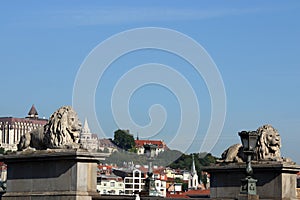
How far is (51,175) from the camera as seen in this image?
3075 cm

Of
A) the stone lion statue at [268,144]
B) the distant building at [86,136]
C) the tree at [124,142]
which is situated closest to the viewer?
the stone lion statue at [268,144]

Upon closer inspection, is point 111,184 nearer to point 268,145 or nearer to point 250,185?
point 268,145

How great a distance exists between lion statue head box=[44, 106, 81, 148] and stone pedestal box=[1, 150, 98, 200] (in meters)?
0.46

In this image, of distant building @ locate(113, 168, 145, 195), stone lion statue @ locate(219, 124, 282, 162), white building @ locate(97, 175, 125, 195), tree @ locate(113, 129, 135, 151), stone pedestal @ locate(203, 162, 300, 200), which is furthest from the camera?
tree @ locate(113, 129, 135, 151)

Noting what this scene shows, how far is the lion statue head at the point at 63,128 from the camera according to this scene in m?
30.8

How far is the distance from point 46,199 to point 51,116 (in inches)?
108

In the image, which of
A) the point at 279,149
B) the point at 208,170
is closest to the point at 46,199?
the point at 208,170

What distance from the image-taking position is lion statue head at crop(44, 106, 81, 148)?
101 ft

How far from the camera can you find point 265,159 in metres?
32.1

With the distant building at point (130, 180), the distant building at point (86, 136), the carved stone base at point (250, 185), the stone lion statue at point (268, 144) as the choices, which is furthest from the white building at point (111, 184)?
the carved stone base at point (250, 185)

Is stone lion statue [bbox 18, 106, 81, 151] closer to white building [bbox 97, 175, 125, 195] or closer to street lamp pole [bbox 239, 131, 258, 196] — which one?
street lamp pole [bbox 239, 131, 258, 196]

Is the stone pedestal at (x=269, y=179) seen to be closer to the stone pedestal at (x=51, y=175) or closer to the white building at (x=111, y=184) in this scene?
the stone pedestal at (x=51, y=175)

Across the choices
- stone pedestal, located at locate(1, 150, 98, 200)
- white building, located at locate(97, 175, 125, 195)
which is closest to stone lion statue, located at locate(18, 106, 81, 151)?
stone pedestal, located at locate(1, 150, 98, 200)

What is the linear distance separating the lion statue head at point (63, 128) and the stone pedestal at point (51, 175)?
1.51 ft
